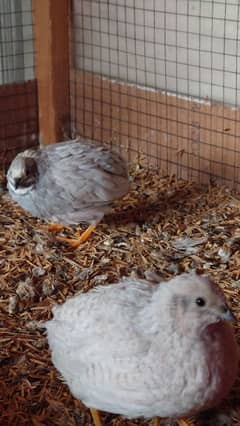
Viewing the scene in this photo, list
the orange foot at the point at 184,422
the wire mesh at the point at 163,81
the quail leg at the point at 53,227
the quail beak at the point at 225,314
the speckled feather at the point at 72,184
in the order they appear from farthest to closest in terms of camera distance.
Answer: the wire mesh at the point at 163,81 < the quail leg at the point at 53,227 < the speckled feather at the point at 72,184 < the orange foot at the point at 184,422 < the quail beak at the point at 225,314

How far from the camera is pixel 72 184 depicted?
12.4 ft

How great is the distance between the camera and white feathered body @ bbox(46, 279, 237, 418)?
84.5 inches

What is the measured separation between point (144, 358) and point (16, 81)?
11.4 feet

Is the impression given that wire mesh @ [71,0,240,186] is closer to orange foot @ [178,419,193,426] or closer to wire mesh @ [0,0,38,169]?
wire mesh @ [0,0,38,169]

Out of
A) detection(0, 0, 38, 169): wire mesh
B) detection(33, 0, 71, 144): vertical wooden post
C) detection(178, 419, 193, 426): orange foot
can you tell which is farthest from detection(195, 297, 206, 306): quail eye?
detection(33, 0, 71, 144): vertical wooden post

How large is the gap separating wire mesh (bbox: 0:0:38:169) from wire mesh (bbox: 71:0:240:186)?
13.6 inches

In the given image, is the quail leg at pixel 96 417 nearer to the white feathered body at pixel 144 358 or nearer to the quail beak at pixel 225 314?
the white feathered body at pixel 144 358

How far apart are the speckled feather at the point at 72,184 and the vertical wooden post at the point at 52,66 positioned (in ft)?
4.42

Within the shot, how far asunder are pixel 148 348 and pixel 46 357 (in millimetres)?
834

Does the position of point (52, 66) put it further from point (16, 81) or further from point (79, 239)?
point (79, 239)

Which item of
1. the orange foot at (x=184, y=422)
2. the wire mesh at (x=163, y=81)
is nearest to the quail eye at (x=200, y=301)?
the orange foot at (x=184, y=422)

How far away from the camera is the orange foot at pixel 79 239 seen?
3.85 metres

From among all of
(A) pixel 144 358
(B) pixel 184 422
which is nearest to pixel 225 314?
(A) pixel 144 358

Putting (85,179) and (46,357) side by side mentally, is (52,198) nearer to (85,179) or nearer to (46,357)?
(85,179)
